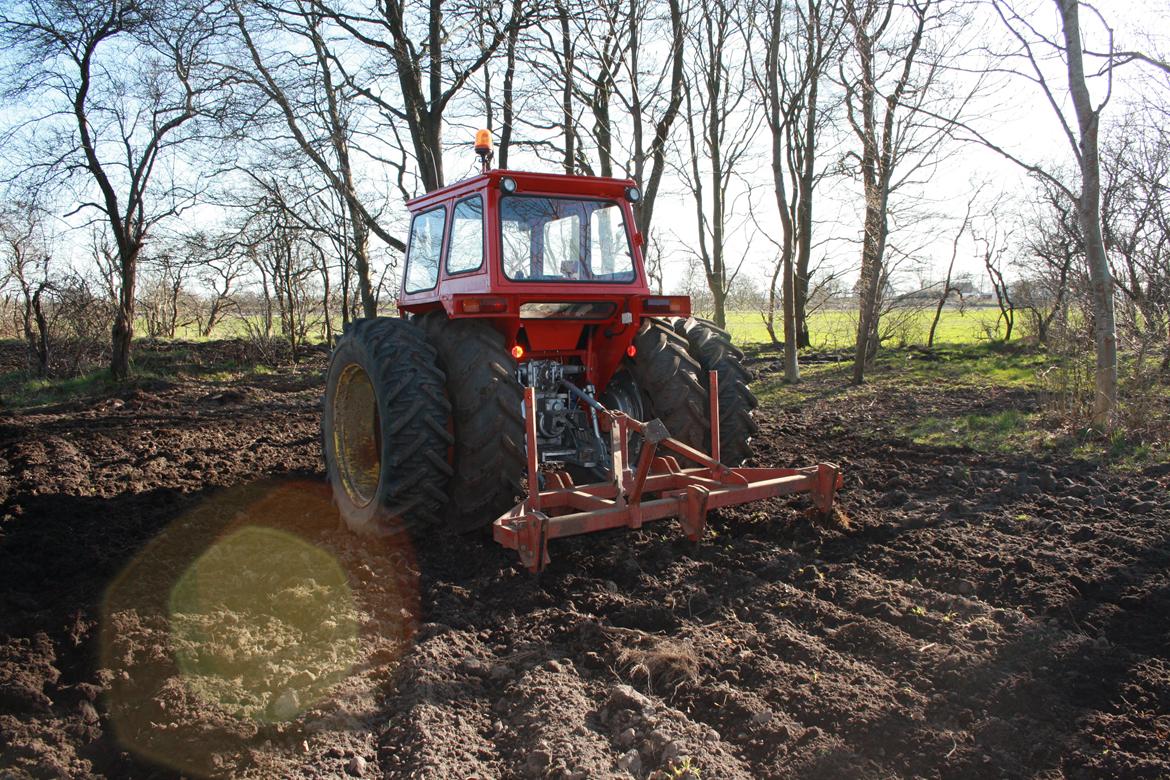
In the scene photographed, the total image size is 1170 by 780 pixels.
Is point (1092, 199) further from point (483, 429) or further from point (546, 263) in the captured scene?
point (483, 429)

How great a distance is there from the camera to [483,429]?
171 inches

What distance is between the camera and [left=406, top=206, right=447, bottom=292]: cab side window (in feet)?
18.0

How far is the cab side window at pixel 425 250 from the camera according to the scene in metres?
5.50

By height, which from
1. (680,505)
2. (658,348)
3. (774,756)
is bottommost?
(774,756)

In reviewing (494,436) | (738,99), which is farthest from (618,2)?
(494,436)

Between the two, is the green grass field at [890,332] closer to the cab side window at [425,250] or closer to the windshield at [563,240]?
the cab side window at [425,250]

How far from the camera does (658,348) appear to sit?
518 cm

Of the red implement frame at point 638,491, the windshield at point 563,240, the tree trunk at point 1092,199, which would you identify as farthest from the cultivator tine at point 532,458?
the tree trunk at point 1092,199

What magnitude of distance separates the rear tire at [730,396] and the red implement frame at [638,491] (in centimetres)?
58

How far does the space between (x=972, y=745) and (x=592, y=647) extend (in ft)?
4.64

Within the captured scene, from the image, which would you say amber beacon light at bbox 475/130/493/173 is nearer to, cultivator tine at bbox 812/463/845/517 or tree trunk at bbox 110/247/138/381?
cultivator tine at bbox 812/463/845/517

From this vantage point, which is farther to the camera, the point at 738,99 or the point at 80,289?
the point at 738,99

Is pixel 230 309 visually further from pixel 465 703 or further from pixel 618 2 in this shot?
pixel 465 703

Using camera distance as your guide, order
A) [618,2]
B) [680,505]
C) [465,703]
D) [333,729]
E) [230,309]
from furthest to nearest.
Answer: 1. [230,309]
2. [618,2]
3. [680,505]
4. [465,703]
5. [333,729]
